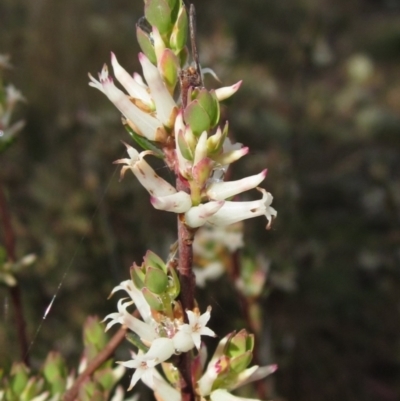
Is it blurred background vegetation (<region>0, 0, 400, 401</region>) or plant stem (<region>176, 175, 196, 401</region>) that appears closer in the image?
plant stem (<region>176, 175, 196, 401</region>)

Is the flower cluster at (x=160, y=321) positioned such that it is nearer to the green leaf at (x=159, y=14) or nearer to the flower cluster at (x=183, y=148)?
the flower cluster at (x=183, y=148)

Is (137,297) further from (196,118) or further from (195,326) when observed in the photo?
(196,118)

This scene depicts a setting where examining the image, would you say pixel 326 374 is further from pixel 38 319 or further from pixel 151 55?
pixel 151 55

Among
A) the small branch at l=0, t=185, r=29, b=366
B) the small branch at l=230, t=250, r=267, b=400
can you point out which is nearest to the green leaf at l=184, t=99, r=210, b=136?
the small branch at l=0, t=185, r=29, b=366

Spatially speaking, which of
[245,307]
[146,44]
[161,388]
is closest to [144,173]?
[146,44]

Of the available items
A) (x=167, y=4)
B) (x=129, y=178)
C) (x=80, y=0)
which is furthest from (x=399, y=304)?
(x=80, y=0)

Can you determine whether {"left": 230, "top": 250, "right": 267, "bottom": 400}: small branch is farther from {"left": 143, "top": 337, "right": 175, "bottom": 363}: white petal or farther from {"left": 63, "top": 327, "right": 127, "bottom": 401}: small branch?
{"left": 143, "top": 337, "right": 175, "bottom": 363}: white petal

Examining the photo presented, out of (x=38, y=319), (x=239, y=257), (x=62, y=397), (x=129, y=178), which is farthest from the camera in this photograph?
(x=129, y=178)
